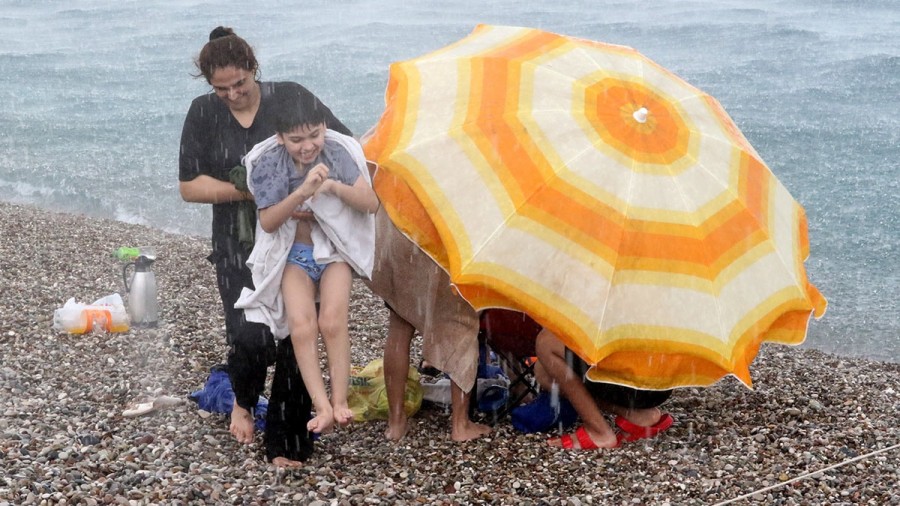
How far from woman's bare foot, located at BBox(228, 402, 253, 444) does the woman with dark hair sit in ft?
0.54

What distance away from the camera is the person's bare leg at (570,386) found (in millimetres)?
4840

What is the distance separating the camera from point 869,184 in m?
18.1

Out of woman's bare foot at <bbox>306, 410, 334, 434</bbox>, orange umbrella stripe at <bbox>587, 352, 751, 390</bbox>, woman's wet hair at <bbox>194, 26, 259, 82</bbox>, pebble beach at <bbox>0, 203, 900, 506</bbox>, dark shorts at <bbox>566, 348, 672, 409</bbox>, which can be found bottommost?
pebble beach at <bbox>0, 203, 900, 506</bbox>

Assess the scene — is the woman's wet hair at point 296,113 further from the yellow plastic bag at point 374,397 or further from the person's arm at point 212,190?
the yellow plastic bag at point 374,397

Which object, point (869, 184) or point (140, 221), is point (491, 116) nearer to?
point (140, 221)

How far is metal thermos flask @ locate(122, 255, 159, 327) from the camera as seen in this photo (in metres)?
7.01

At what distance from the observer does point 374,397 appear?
5.37 metres

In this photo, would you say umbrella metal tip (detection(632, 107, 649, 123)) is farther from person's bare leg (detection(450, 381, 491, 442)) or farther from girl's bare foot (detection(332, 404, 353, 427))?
girl's bare foot (detection(332, 404, 353, 427))

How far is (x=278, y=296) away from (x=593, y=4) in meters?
39.9

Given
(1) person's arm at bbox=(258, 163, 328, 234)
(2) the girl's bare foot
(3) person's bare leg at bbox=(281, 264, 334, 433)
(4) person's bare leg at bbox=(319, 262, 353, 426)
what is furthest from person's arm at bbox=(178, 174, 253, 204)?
(2) the girl's bare foot

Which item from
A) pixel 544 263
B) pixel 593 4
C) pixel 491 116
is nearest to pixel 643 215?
pixel 544 263

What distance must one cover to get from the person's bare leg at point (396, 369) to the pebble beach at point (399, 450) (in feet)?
0.36

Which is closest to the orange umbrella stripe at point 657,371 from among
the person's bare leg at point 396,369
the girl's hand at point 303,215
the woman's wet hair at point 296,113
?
the person's bare leg at point 396,369

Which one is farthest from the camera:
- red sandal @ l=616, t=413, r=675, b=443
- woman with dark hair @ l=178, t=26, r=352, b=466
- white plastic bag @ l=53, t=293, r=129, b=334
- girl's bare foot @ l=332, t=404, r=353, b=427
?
white plastic bag @ l=53, t=293, r=129, b=334
